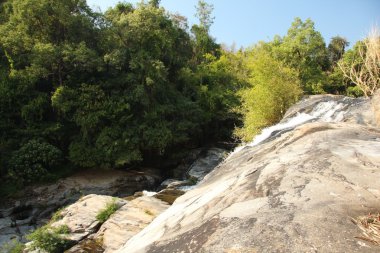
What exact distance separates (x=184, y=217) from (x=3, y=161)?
50.3ft

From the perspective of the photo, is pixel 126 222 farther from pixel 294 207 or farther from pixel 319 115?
pixel 319 115

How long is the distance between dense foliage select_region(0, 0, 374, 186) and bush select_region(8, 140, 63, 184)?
0.17 feet

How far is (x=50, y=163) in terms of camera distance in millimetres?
16906

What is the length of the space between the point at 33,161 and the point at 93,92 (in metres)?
4.84

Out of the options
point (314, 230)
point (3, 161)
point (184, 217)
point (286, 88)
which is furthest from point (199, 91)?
point (314, 230)

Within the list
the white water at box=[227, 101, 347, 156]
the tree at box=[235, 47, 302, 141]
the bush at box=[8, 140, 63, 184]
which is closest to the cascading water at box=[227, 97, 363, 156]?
the white water at box=[227, 101, 347, 156]

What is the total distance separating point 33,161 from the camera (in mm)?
16500

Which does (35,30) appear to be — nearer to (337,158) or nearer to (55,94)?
(55,94)

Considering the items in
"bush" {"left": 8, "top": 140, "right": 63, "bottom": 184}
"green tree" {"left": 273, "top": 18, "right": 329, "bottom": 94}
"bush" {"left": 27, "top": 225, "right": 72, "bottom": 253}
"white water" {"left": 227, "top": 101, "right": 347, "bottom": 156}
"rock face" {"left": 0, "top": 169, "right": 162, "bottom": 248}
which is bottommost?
"rock face" {"left": 0, "top": 169, "right": 162, "bottom": 248}

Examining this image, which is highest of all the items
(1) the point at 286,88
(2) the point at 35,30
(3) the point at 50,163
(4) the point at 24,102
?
(2) the point at 35,30

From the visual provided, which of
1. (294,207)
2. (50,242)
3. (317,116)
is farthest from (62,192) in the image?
(294,207)

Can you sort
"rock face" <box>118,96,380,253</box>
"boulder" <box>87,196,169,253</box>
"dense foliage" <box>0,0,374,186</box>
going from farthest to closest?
"dense foliage" <box>0,0,374,186</box>, "boulder" <box>87,196,169,253</box>, "rock face" <box>118,96,380,253</box>

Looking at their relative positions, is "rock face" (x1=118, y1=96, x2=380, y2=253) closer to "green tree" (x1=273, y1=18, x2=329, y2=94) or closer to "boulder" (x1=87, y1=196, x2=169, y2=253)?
"boulder" (x1=87, y1=196, x2=169, y2=253)

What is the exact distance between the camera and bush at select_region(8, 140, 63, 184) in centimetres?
1620
